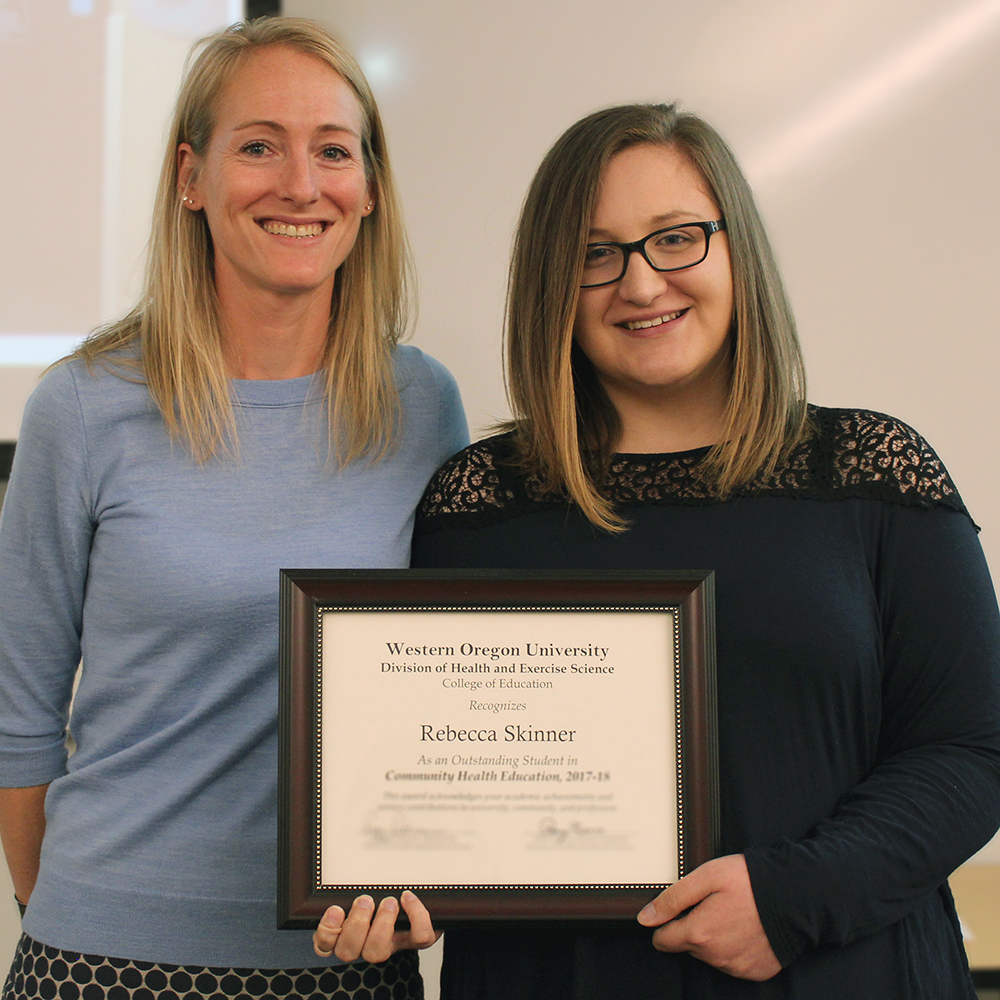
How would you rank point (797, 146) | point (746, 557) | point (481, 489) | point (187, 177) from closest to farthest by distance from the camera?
1. point (746, 557)
2. point (481, 489)
3. point (187, 177)
4. point (797, 146)

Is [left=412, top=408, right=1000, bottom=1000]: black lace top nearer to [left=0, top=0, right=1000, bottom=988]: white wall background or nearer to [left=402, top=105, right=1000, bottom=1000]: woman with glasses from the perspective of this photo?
[left=402, top=105, right=1000, bottom=1000]: woman with glasses

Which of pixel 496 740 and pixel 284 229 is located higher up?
pixel 284 229

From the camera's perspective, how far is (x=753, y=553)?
1.10m

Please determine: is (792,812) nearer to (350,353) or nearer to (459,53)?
(350,353)

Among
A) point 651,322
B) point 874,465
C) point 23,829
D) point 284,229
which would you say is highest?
point 284,229

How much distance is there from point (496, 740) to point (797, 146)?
166 cm

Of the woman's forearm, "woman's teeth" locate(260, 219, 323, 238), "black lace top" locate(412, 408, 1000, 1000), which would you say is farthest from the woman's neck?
the woman's forearm

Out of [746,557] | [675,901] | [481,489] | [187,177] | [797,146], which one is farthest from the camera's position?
[797,146]

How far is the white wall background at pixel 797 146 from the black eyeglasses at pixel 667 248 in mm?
1002

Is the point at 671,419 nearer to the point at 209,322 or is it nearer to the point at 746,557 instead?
the point at 746,557

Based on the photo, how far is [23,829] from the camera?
1.33 meters

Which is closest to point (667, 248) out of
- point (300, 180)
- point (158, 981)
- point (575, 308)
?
point (575, 308)

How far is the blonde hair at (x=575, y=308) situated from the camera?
1163 millimetres

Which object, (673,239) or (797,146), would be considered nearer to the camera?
(673,239)
